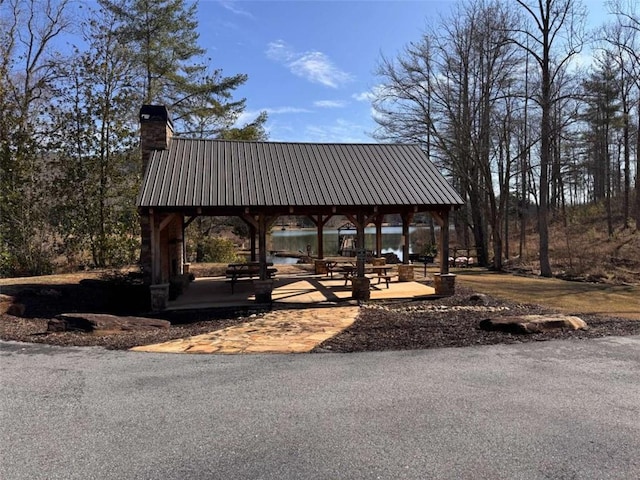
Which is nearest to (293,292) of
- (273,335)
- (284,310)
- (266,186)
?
(284,310)

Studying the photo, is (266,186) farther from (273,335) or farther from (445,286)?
(445,286)

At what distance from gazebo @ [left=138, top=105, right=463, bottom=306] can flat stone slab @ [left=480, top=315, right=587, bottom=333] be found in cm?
405

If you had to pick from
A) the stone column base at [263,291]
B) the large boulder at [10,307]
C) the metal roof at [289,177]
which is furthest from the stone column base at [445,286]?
the large boulder at [10,307]

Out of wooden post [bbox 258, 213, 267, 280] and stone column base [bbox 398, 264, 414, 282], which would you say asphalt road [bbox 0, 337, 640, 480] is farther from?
stone column base [bbox 398, 264, 414, 282]

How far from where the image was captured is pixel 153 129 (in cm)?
1197

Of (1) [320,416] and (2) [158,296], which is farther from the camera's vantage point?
(2) [158,296]

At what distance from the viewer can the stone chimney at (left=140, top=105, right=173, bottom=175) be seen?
11914mm

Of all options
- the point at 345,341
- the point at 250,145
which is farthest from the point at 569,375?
the point at 250,145

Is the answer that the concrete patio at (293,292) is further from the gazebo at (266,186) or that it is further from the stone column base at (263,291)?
the gazebo at (266,186)

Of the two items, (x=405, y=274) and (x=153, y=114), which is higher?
(x=153, y=114)

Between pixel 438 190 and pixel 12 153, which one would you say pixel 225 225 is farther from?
pixel 438 190

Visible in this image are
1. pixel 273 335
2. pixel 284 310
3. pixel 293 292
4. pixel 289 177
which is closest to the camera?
pixel 273 335

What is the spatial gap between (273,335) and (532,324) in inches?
160

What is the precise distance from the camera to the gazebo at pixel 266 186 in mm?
10156
